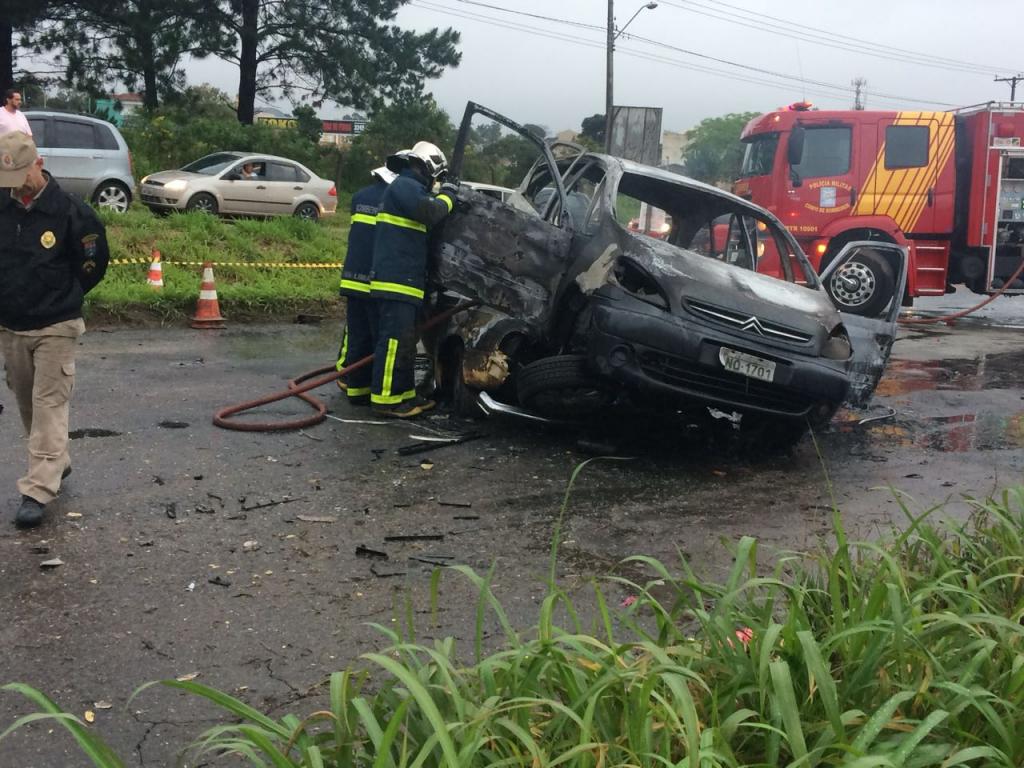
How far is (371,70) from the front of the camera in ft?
96.9

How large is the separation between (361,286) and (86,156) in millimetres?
11449

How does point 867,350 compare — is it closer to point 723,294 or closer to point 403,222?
point 723,294

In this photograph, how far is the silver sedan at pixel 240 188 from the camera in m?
19.1

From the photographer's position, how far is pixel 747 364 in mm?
6277

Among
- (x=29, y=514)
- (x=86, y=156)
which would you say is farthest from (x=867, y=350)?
(x=86, y=156)

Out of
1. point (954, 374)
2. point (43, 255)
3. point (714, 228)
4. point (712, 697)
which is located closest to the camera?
point (712, 697)

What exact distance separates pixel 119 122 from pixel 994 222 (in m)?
22.5

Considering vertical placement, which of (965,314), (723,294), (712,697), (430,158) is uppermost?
(430,158)

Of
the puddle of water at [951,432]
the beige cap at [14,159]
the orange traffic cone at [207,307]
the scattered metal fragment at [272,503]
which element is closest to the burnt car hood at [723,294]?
the puddle of water at [951,432]

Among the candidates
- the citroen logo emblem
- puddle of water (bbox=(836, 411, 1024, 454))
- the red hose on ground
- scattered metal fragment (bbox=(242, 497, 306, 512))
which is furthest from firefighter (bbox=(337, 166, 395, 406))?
the red hose on ground

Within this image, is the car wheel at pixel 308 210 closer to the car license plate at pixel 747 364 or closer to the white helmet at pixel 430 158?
the white helmet at pixel 430 158

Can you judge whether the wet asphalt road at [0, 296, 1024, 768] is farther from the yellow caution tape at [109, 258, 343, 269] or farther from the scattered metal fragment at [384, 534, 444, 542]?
the yellow caution tape at [109, 258, 343, 269]

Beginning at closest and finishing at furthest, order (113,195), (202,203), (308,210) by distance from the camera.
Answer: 1. (113,195)
2. (202,203)
3. (308,210)

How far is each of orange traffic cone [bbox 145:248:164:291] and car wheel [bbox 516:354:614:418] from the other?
682 centimetres
